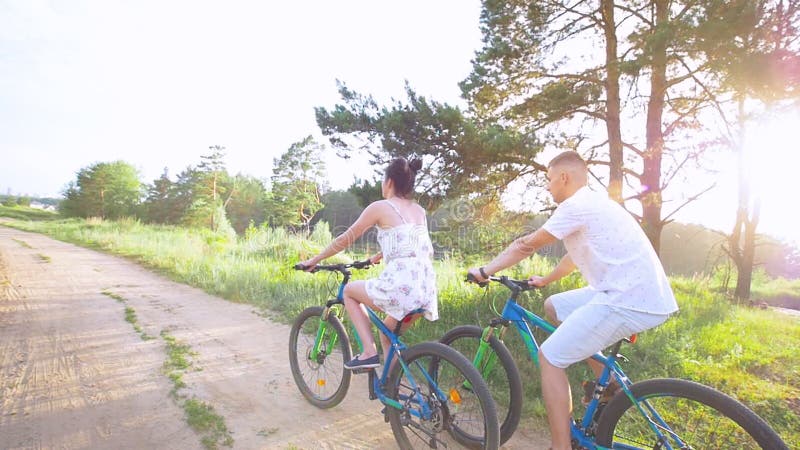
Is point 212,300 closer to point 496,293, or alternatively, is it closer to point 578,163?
point 496,293

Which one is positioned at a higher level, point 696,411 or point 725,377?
point 696,411

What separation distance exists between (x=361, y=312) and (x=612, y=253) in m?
1.85

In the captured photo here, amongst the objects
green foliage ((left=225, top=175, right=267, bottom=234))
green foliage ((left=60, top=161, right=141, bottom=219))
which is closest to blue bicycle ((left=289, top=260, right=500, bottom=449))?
green foliage ((left=60, top=161, right=141, bottom=219))

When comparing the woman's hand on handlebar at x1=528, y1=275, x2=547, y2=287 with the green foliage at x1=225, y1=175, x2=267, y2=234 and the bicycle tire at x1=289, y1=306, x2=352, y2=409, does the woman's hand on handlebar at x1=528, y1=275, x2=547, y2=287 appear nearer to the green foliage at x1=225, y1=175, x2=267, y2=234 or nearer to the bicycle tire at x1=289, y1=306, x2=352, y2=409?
the bicycle tire at x1=289, y1=306, x2=352, y2=409

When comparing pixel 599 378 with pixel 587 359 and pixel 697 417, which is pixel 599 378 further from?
pixel 697 417

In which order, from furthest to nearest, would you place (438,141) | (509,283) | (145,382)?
(438,141) < (145,382) < (509,283)

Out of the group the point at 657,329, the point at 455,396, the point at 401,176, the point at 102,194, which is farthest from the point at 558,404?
the point at 102,194

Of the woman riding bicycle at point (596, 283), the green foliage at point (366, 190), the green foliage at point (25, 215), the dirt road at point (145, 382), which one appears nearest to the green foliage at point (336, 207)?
the green foliage at point (25, 215)

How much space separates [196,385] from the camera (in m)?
3.92

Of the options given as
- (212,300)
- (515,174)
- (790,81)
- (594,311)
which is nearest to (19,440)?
(594,311)

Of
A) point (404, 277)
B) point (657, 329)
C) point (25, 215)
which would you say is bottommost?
point (657, 329)

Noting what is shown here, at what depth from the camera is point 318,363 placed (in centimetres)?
369

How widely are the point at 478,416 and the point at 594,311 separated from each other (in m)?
1.06

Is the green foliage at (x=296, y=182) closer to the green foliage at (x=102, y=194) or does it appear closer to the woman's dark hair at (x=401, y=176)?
the green foliage at (x=102, y=194)
